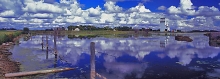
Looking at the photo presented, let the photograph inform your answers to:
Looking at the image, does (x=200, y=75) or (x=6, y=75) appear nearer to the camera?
(x=6, y=75)

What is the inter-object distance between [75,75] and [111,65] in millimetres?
5800

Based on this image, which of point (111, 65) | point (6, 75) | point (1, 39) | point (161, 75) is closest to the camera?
point (6, 75)

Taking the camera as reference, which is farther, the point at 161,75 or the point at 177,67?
the point at 177,67

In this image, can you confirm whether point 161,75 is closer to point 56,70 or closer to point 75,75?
point 75,75

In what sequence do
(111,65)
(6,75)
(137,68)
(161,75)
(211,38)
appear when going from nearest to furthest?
(6,75) → (161,75) → (137,68) → (111,65) → (211,38)

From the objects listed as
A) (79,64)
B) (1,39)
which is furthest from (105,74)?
(1,39)

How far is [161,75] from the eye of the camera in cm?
2144

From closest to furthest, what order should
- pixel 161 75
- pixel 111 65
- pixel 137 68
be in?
pixel 161 75 → pixel 137 68 → pixel 111 65

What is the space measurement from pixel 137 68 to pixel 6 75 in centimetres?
1180

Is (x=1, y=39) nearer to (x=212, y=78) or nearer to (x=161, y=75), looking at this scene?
(x=161, y=75)

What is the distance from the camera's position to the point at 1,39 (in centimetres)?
5278

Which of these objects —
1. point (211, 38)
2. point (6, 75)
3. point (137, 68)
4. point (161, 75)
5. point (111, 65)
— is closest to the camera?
point (6, 75)

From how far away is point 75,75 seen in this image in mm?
21703

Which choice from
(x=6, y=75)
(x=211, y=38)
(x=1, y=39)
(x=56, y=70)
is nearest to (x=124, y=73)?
(x=56, y=70)
